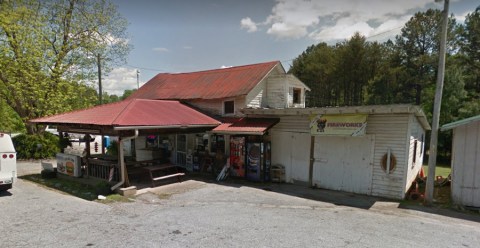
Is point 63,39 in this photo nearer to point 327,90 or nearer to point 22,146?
point 22,146

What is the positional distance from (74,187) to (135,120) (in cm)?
387

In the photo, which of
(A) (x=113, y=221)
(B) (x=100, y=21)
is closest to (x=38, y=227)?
(A) (x=113, y=221)

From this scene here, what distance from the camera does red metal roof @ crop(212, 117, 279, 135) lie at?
37.0 feet

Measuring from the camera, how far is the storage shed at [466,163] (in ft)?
28.1

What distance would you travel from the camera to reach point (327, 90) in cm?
3988

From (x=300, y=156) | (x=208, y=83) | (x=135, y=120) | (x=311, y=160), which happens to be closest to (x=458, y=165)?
(x=311, y=160)

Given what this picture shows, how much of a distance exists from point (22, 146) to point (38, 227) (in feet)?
43.7

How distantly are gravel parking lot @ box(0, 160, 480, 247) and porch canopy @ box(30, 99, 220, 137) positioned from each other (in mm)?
2490

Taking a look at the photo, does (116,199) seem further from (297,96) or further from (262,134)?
(297,96)

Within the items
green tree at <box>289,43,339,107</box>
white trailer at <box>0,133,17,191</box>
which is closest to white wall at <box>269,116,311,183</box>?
white trailer at <box>0,133,17,191</box>

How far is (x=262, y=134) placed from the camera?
1135cm

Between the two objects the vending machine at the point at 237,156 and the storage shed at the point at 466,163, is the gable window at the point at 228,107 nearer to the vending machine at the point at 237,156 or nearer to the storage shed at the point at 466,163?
the vending machine at the point at 237,156

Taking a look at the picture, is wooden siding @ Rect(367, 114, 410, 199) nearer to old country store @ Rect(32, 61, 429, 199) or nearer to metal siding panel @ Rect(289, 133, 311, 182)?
old country store @ Rect(32, 61, 429, 199)

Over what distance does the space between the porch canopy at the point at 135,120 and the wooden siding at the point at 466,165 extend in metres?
9.43
